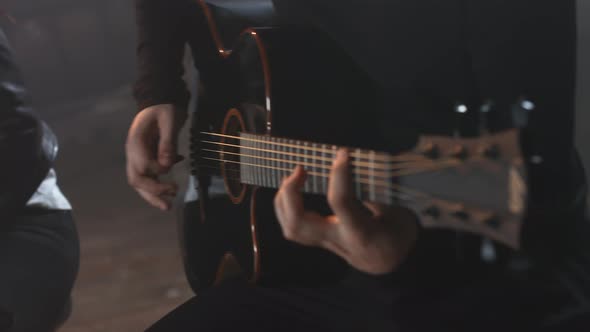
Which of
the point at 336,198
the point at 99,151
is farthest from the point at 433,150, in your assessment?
the point at 99,151

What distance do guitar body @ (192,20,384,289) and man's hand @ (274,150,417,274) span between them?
2 cm

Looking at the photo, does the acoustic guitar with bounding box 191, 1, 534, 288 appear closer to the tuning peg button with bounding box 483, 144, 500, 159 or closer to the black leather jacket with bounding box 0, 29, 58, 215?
the tuning peg button with bounding box 483, 144, 500, 159

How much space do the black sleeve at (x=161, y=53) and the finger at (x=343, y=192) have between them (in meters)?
0.39

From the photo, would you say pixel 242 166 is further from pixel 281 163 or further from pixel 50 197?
pixel 50 197

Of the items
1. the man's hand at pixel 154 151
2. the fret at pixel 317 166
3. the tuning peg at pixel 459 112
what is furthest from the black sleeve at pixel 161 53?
the tuning peg at pixel 459 112

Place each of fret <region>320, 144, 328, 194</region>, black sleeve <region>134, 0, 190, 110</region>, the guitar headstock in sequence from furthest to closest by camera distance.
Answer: black sleeve <region>134, 0, 190, 110</region> < fret <region>320, 144, 328, 194</region> < the guitar headstock

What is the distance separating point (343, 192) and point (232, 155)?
240 millimetres

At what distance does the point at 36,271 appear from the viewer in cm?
88

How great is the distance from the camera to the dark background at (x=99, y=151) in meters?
0.92

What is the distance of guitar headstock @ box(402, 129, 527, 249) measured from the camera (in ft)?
1.31

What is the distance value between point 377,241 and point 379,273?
0.16ft

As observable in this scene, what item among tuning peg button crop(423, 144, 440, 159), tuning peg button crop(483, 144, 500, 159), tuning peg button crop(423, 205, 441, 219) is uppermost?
tuning peg button crop(483, 144, 500, 159)

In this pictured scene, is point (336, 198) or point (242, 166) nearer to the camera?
point (336, 198)

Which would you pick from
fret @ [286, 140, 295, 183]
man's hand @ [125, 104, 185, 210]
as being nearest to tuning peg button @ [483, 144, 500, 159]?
fret @ [286, 140, 295, 183]
